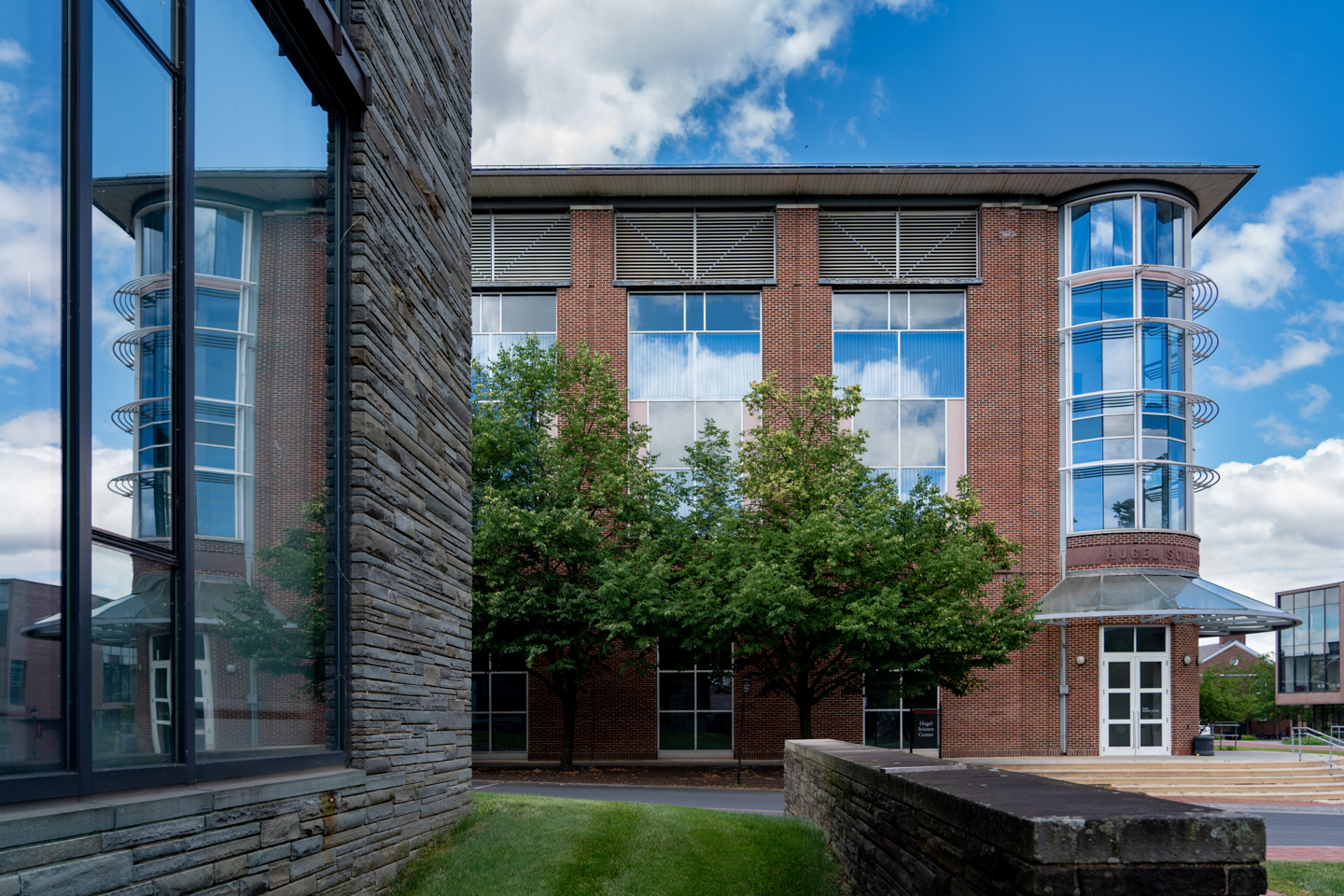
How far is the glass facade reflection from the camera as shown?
5697 centimetres

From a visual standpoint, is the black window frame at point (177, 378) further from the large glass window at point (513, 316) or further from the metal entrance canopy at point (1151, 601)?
the metal entrance canopy at point (1151, 601)

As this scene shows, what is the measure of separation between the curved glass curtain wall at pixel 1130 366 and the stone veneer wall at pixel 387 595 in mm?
20931

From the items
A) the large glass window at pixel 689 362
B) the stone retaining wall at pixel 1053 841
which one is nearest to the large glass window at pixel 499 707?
the large glass window at pixel 689 362

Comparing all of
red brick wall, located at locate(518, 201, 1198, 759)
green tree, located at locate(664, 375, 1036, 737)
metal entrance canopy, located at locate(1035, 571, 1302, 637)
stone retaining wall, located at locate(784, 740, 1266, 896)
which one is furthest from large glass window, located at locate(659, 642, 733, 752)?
stone retaining wall, located at locate(784, 740, 1266, 896)

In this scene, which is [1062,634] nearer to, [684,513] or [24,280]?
[684,513]

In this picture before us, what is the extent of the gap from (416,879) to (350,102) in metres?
5.96

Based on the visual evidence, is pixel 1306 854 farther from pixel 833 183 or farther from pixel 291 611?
pixel 833 183

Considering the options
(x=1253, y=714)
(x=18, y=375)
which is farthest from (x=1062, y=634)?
(x=1253, y=714)

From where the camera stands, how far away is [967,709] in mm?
26438

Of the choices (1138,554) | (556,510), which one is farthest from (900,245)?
(556,510)

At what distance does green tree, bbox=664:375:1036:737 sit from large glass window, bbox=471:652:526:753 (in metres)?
5.79

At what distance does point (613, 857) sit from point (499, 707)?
19012mm

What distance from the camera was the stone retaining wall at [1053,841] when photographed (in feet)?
11.7

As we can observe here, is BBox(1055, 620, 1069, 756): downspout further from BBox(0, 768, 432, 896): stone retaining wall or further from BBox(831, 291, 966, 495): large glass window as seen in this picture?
BBox(0, 768, 432, 896): stone retaining wall
